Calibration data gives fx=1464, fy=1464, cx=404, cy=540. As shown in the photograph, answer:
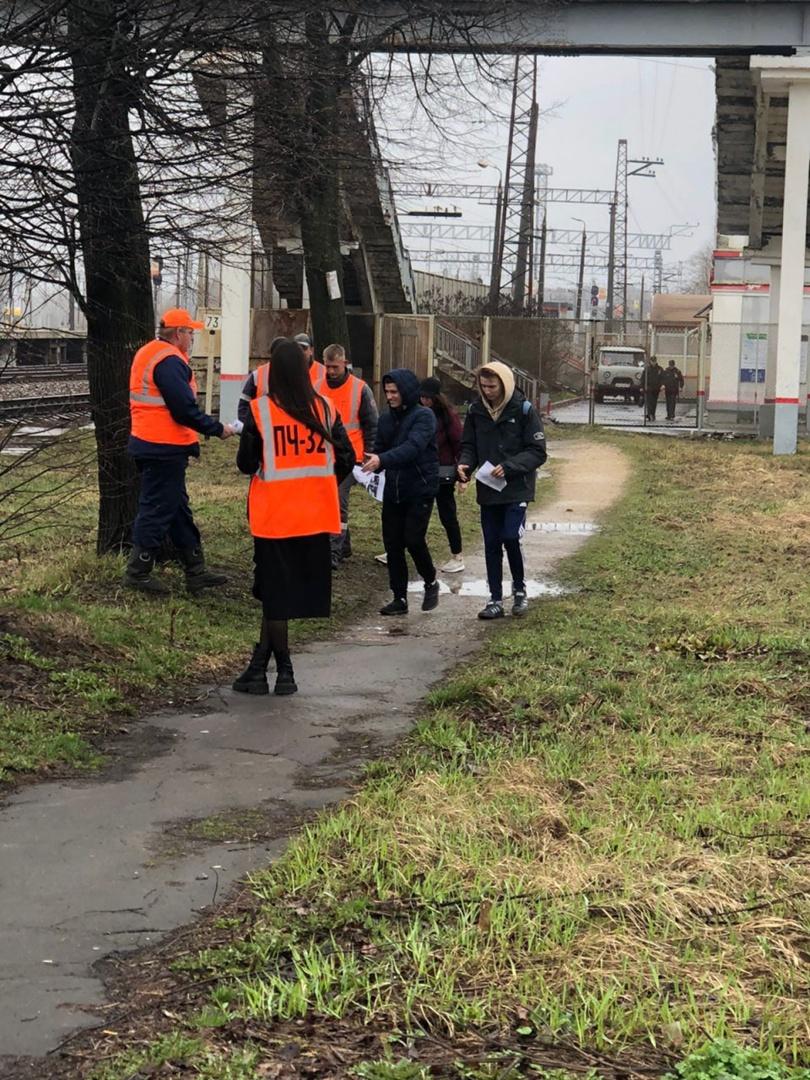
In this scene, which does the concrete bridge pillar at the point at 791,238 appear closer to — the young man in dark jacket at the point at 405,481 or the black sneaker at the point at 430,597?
the black sneaker at the point at 430,597

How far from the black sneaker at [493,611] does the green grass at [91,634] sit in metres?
1.00

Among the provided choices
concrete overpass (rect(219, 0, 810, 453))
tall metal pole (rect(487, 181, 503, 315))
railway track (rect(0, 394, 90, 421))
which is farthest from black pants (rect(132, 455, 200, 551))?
tall metal pole (rect(487, 181, 503, 315))

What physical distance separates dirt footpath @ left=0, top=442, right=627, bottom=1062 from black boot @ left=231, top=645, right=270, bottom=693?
80 millimetres

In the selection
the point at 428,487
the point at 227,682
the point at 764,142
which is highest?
the point at 764,142

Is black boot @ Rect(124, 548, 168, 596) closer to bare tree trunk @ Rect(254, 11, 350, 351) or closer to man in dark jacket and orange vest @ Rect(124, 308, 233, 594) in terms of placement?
man in dark jacket and orange vest @ Rect(124, 308, 233, 594)

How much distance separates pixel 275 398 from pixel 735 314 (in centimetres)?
3438

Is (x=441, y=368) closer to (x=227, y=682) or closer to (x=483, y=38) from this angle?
(x=483, y=38)

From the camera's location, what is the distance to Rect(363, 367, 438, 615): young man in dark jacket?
1065 cm

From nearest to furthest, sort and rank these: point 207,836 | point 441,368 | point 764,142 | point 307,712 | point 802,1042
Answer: point 802,1042, point 207,836, point 307,712, point 764,142, point 441,368

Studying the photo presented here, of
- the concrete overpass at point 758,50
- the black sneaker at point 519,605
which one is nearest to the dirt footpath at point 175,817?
the black sneaker at point 519,605

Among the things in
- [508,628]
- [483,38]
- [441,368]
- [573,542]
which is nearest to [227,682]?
[508,628]

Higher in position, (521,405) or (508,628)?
(521,405)

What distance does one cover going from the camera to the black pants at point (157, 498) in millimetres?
9906

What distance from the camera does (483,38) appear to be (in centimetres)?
2203
